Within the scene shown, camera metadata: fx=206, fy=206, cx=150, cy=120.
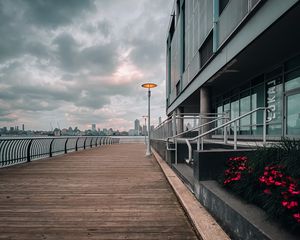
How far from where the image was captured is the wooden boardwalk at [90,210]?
330 centimetres

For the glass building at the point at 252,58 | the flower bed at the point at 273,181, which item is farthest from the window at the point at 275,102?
the flower bed at the point at 273,181

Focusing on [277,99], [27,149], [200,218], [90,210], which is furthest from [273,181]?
[27,149]

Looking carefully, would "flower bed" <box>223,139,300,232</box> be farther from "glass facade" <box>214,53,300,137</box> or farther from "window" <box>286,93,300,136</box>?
"window" <box>286,93,300,136</box>

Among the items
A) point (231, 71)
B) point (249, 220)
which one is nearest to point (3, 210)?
point (249, 220)

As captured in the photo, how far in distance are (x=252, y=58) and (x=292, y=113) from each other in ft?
9.97

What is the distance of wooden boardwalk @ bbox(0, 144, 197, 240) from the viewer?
3.30m

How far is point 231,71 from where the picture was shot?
1140cm

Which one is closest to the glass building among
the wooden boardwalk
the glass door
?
the glass door

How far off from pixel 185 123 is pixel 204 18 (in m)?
7.66

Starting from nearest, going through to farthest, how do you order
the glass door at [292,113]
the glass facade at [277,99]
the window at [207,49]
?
the glass door at [292,113]
the glass facade at [277,99]
the window at [207,49]

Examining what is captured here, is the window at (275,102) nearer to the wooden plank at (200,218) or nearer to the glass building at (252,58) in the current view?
the glass building at (252,58)

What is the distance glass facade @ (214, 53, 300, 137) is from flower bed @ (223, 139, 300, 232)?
3.96 meters

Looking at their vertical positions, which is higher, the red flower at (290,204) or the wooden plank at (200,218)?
the red flower at (290,204)

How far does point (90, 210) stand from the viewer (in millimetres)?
4211
